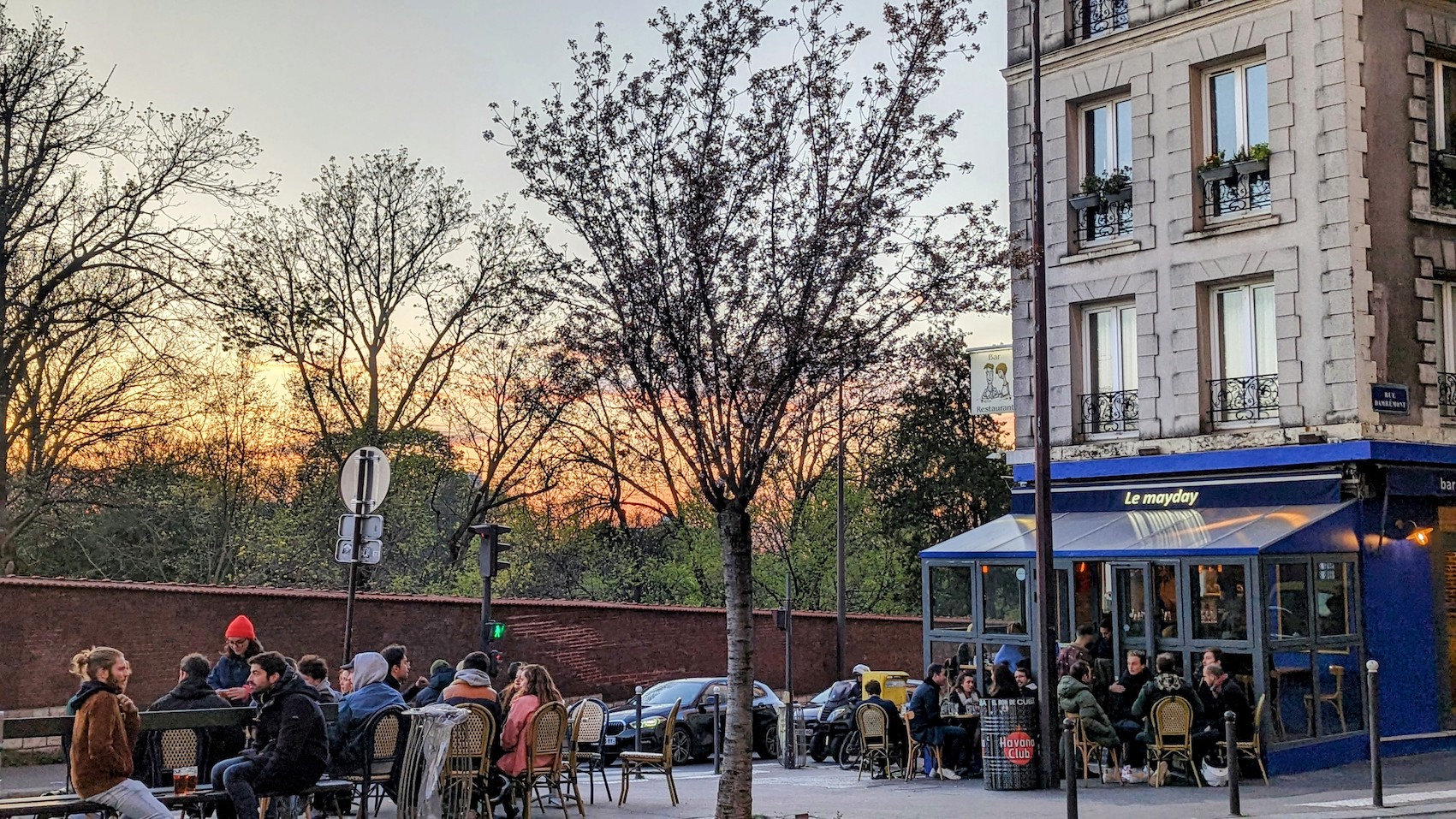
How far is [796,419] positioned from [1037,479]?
3995 millimetres

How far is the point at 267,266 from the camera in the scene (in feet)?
115

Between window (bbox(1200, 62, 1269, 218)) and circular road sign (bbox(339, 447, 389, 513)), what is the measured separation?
12.8m

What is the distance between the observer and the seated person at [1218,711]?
16.5 metres

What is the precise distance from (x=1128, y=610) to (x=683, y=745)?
7.54 metres

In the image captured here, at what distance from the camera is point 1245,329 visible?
20891 mm

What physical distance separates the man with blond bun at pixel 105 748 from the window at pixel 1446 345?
17.6 m

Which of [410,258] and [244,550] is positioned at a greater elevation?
[410,258]

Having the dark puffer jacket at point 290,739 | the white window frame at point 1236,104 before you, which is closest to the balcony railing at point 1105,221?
the white window frame at point 1236,104

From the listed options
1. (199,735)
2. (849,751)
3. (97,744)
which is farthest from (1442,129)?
(97,744)

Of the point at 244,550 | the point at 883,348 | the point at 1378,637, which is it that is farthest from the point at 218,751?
the point at 244,550

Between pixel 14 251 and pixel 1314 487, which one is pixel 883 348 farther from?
pixel 14 251

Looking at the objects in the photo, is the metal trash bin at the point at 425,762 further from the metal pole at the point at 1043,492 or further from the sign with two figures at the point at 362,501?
the metal pole at the point at 1043,492

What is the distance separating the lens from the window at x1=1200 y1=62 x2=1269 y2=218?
67.7ft

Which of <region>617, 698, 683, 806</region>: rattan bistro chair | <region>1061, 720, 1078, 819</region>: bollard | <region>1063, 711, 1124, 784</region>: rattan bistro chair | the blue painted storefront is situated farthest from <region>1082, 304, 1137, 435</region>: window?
<region>1061, 720, 1078, 819</region>: bollard
